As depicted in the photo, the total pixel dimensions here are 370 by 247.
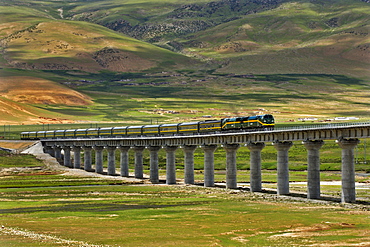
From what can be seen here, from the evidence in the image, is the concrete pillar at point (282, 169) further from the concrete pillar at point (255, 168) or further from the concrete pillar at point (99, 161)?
the concrete pillar at point (99, 161)

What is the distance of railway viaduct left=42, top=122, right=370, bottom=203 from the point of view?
98206 millimetres

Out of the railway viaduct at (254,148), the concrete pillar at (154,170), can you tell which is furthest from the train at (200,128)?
the concrete pillar at (154,170)

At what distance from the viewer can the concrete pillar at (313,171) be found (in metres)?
104

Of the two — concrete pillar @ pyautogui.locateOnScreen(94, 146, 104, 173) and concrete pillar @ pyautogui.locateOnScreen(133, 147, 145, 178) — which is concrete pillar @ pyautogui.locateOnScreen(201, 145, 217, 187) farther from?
concrete pillar @ pyautogui.locateOnScreen(94, 146, 104, 173)

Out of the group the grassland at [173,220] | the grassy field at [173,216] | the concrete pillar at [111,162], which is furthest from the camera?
the concrete pillar at [111,162]

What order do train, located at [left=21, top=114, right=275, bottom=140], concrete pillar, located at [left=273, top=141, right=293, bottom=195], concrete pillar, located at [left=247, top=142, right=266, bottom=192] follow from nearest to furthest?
concrete pillar, located at [left=273, top=141, right=293, bottom=195] → concrete pillar, located at [left=247, top=142, right=266, bottom=192] → train, located at [left=21, top=114, right=275, bottom=140]

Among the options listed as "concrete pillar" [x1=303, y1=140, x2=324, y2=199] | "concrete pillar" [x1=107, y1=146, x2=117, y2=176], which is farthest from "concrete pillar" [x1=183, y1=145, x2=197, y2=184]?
"concrete pillar" [x1=303, y1=140, x2=324, y2=199]

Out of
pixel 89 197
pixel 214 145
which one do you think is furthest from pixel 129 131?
pixel 89 197

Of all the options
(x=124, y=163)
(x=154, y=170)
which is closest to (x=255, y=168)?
(x=154, y=170)

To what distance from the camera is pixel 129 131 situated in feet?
547

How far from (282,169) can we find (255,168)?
27.0 ft

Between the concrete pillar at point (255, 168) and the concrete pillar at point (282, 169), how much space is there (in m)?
6.74

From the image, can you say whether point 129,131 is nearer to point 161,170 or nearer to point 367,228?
point 161,170

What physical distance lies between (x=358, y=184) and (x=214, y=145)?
27.3m
